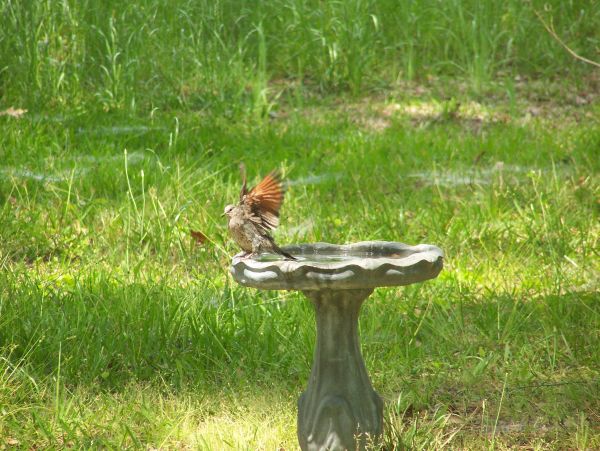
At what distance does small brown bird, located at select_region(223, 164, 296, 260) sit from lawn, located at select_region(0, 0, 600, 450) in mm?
652

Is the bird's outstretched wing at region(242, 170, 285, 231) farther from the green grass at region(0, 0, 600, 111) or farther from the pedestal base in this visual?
the green grass at region(0, 0, 600, 111)

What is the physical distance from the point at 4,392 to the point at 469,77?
587 cm

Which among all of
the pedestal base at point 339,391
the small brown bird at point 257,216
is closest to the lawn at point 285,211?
the pedestal base at point 339,391

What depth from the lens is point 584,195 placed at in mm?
5219

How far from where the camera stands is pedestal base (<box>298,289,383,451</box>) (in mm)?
2820

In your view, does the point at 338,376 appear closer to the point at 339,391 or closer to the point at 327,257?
the point at 339,391

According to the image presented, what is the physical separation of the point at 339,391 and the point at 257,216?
2.03ft

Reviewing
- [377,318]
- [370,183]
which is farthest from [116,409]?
[370,183]

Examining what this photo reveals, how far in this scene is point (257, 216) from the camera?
291 cm

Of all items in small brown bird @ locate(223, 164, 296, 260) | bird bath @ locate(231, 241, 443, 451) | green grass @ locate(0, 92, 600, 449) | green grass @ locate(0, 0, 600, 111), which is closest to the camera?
bird bath @ locate(231, 241, 443, 451)

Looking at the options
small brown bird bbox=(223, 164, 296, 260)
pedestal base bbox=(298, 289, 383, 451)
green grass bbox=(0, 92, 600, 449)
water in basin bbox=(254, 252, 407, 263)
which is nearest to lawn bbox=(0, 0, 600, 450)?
green grass bbox=(0, 92, 600, 449)

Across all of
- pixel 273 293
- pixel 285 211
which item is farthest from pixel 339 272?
pixel 285 211

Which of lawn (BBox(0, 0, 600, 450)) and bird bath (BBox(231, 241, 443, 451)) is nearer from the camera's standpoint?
bird bath (BBox(231, 241, 443, 451))

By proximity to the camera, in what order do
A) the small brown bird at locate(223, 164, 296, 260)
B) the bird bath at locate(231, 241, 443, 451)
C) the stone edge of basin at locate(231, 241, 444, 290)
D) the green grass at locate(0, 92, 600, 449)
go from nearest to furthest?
the stone edge of basin at locate(231, 241, 444, 290)
the bird bath at locate(231, 241, 443, 451)
the small brown bird at locate(223, 164, 296, 260)
the green grass at locate(0, 92, 600, 449)
